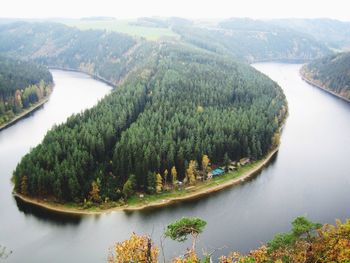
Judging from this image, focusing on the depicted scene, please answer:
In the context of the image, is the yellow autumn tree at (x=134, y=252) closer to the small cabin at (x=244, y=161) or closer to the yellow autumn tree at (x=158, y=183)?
the yellow autumn tree at (x=158, y=183)

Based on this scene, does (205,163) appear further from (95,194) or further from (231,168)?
(95,194)

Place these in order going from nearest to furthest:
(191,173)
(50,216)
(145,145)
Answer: (50,216), (191,173), (145,145)

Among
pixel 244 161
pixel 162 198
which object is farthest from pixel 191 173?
pixel 244 161

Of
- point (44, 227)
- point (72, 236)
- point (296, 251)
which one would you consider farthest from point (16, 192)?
point (296, 251)

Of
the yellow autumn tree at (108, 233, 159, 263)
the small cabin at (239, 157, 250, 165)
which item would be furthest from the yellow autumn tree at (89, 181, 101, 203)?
the yellow autumn tree at (108, 233, 159, 263)

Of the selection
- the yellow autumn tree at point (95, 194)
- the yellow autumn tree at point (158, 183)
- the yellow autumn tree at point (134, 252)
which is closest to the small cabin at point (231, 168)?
the yellow autumn tree at point (158, 183)
